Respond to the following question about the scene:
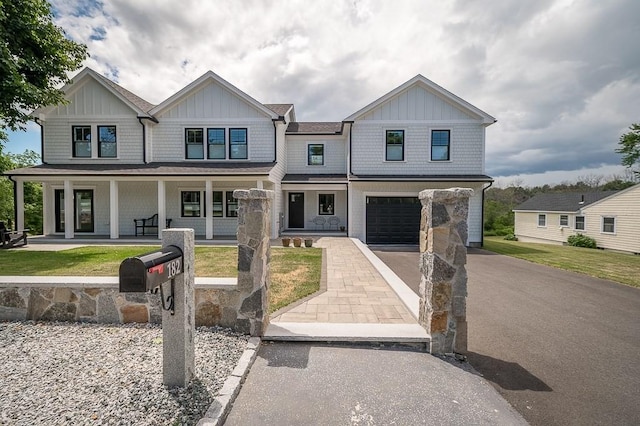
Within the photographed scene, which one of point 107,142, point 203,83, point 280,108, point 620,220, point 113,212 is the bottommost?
point 620,220

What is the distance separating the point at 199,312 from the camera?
3.90m

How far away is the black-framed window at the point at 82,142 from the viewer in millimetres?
14102

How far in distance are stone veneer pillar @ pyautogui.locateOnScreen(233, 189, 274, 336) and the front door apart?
13.2 metres

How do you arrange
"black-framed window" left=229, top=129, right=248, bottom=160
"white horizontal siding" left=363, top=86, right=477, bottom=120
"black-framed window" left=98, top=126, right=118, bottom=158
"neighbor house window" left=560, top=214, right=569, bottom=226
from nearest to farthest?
→ "white horizontal siding" left=363, top=86, right=477, bottom=120, "black-framed window" left=98, top=126, right=118, bottom=158, "black-framed window" left=229, top=129, right=248, bottom=160, "neighbor house window" left=560, top=214, right=569, bottom=226

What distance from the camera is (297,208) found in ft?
55.4

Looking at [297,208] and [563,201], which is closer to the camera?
[297,208]

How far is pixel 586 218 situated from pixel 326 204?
783 inches

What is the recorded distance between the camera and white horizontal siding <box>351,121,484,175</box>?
14.0 meters

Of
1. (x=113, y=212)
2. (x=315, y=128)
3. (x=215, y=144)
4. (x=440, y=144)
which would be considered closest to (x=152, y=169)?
(x=113, y=212)

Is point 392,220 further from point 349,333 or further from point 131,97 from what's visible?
point 131,97

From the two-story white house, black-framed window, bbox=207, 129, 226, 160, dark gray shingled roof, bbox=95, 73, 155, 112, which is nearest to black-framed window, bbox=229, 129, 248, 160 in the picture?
the two-story white house

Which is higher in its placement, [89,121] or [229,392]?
[89,121]

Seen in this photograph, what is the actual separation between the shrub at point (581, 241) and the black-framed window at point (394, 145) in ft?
54.0

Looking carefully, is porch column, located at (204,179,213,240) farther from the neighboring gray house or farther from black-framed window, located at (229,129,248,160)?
the neighboring gray house
